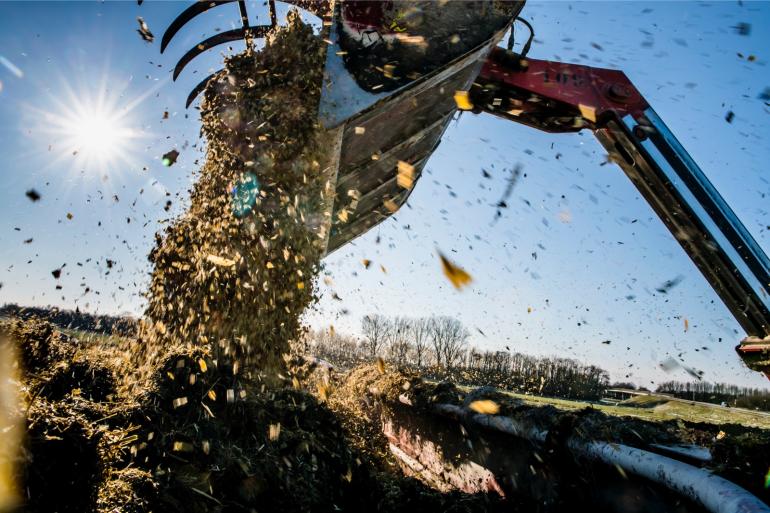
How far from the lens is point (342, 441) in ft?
9.94

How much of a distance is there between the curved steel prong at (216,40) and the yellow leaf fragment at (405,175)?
2171mm

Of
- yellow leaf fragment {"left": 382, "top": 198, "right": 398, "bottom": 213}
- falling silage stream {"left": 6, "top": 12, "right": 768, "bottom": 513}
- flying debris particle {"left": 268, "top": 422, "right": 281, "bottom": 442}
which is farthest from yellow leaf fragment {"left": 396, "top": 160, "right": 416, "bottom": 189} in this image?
flying debris particle {"left": 268, "top": 422, "right": 281, "bottom": 442}

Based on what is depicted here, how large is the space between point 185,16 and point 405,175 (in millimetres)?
3044

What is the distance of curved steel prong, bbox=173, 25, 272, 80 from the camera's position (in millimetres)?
4691

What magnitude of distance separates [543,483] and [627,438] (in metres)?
0.61

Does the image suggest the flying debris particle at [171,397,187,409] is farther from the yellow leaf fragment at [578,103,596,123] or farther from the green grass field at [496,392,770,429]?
the yellow leaf fragment at [578,103,596,123]

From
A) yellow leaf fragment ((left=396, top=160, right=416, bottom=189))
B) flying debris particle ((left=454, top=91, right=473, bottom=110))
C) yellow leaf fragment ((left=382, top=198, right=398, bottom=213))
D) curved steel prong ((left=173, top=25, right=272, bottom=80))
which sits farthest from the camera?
yellow leaf fragment ((left=382, top=198, right=398, bottom=213))

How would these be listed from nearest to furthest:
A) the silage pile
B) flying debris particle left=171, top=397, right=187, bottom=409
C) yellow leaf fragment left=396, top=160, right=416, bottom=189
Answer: the silage pile < flying debris particle left=171, top=397, right=187, bottom=409 < yellow leaf fragment left=396, top=160, right=416, bottom=189

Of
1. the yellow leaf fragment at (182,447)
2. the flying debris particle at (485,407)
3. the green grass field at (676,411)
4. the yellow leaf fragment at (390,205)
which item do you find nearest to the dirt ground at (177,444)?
the yellow leaf fragment at (182,447)

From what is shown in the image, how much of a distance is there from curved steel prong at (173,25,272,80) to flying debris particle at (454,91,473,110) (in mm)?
2370

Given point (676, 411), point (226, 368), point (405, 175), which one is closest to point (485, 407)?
point (226, 368)

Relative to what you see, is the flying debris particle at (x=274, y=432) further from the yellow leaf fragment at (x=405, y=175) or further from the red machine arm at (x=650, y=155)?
the yellow leaf fragment at (x=405, y=175)

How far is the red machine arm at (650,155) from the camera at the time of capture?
2820 mm

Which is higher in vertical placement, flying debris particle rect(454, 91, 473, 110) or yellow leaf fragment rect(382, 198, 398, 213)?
flying debris particle rect(454, 91, 473, 110)
